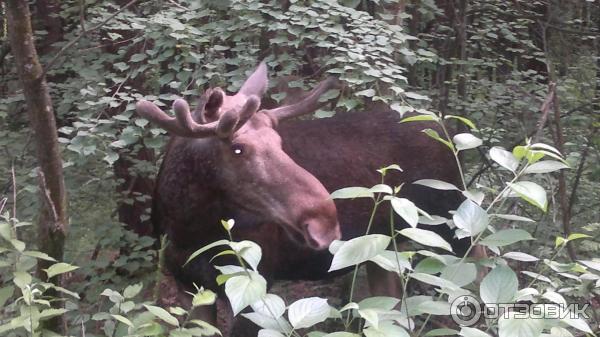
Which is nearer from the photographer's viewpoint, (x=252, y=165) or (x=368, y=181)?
(x=252, y=165)

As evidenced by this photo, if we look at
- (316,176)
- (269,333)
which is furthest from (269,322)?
(316,176)

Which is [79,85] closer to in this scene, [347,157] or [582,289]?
[347,157]

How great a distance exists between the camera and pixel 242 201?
14.2ft

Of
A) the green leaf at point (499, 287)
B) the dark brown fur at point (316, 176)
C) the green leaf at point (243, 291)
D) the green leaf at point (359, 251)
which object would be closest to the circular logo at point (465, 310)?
the green leaf at point (499, 287)

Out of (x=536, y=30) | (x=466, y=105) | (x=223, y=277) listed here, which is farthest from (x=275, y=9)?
(x=536, y=30)

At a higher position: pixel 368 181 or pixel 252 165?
pixel 252 165

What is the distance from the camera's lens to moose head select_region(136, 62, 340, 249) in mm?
3996

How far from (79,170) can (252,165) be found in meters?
1.60

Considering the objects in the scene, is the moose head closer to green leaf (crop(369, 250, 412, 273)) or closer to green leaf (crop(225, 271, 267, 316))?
green leaf (crop(369, 250, 412, 273))

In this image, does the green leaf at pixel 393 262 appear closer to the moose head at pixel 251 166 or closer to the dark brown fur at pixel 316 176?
the moose head at pixel 251 166

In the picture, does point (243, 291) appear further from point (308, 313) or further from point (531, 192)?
point (531, 192)

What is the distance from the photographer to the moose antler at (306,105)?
15.2 ft

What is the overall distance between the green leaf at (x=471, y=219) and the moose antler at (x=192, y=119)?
1.95 m

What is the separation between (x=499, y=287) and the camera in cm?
208
